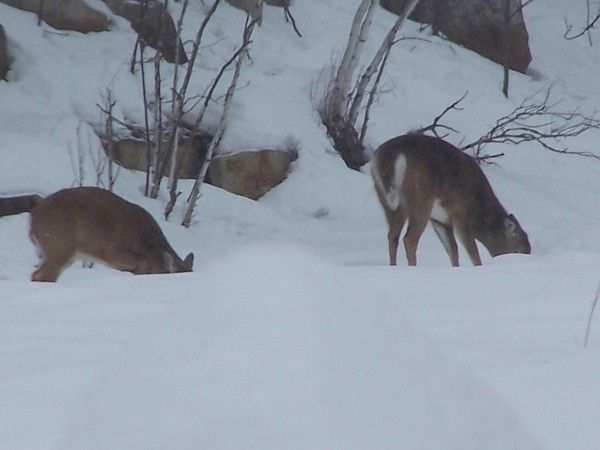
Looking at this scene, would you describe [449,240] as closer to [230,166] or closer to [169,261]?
[169,261]

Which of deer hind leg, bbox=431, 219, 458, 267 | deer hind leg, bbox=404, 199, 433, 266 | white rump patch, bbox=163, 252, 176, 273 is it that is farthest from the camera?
deer hind leg, bbox=431, 219, 458, 267

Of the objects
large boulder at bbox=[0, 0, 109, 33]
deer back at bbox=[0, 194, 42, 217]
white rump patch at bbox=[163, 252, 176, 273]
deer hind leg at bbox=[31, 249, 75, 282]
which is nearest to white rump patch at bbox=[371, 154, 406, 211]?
white rump patch at bbox=[163, 252, 176, 273]

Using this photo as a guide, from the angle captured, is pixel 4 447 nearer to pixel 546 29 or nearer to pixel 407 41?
pixel 407 41

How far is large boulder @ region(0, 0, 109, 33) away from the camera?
15078 mm

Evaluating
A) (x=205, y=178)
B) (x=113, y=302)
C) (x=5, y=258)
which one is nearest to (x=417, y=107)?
(x=205, y=178)

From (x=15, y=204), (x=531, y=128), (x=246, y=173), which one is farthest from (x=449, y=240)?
(x=531, y=128)

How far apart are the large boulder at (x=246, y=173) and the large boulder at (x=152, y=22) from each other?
5.81 feet

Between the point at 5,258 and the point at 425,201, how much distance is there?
359 centimetres

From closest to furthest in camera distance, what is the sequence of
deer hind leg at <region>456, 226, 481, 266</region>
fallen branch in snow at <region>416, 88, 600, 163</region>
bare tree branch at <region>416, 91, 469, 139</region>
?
deer hind leg at <region>456, 226, 481, 266</region>
bare tree branch at <region>416, 91, 469, 139</region>
fallen branch in snow at <region>416, 88, 600, 163</region>

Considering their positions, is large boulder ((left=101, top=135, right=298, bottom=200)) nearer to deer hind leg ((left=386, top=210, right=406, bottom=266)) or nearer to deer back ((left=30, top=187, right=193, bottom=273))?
deer hind leg ((left=386, top=210, right=406, bottom=266))

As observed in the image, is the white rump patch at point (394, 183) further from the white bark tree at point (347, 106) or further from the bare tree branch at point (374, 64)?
the white bark tree at point (347, 106)

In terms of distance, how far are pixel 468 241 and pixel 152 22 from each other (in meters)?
6.66

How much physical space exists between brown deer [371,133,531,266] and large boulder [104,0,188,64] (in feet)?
18.4

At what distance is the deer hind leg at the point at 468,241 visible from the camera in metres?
10.0
